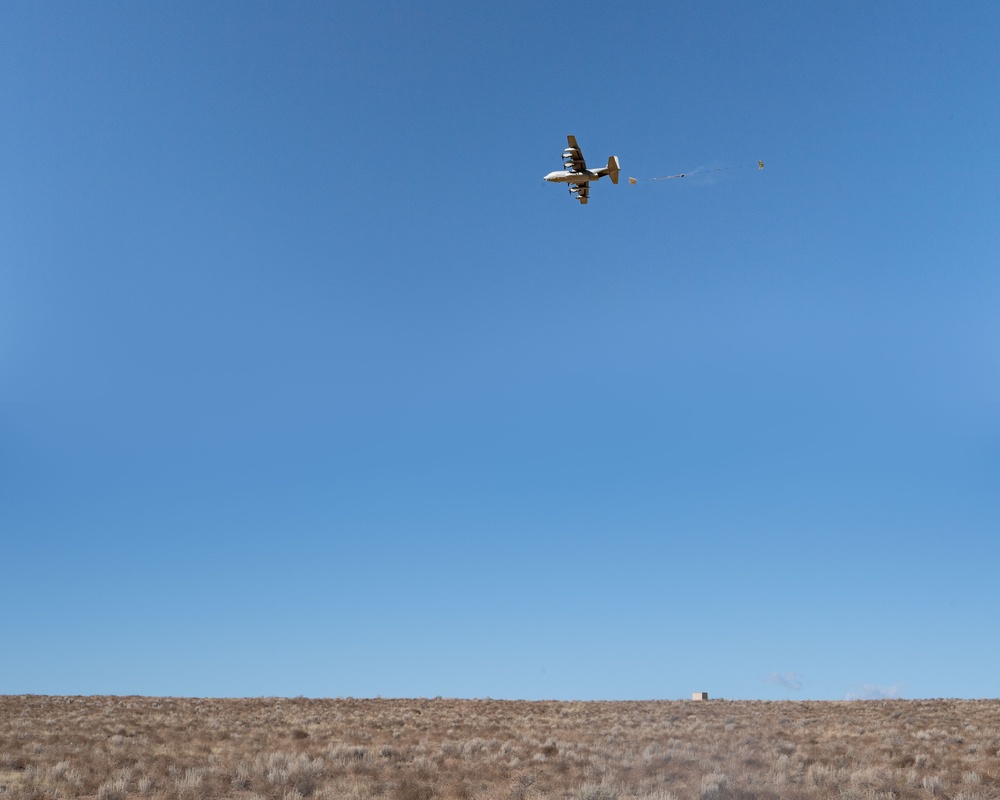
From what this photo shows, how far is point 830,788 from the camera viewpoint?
1836 centimetres

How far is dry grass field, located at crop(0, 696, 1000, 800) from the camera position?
18062mm

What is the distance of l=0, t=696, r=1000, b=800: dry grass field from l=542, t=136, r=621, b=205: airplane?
61.6ft

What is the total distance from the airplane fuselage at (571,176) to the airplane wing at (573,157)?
0.17 metres

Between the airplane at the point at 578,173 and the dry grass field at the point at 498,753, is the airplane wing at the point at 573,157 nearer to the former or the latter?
the airplane at the point at 578,173

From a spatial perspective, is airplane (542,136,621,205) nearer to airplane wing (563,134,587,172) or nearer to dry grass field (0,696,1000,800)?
airplane wing (563,134,587,172)

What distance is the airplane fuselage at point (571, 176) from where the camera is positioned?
28.1 m

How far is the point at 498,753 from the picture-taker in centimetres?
2338

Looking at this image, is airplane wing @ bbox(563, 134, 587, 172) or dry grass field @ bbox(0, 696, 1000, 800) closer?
dry grass field @ bbox(0, 696, 1000, 800)

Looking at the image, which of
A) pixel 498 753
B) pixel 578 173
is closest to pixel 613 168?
pixel 578 173

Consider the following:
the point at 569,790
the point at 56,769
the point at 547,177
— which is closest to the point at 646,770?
the point at 569,790

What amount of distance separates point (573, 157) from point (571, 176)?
30.5 inches

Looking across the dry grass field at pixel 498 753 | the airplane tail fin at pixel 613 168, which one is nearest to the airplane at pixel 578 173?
the airplane tail fin at pixel 613 168

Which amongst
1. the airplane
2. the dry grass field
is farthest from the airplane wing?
the dry grass field

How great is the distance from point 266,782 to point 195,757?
16.5 ft
